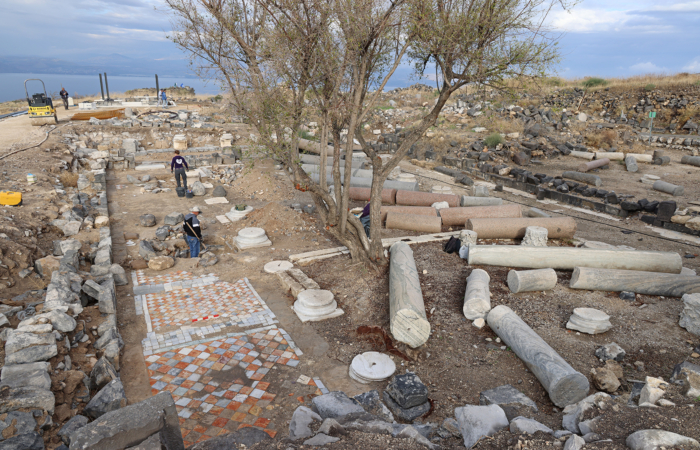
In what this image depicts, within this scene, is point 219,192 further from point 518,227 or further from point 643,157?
point 643,157

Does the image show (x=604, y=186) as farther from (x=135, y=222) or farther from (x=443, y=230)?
(x=135, y=222)

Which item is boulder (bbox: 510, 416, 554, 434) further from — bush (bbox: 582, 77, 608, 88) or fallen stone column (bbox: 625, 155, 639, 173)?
bush (bbox: 582, 77, 608, 88)

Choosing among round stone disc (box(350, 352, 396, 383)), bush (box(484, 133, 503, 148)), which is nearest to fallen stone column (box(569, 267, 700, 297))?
round stone disc (box(350, 352, 396, 383))

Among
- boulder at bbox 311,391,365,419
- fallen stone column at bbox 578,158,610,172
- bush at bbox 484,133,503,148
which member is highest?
bush at bbox 484,133,503,148

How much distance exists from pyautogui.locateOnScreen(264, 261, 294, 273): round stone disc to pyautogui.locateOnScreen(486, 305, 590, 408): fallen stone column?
432 centimetres

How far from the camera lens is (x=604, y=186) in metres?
16.2

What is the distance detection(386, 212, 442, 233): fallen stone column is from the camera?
10.6 meters

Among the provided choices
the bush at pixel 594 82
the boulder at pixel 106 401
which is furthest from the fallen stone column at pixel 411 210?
the bush at pixel 594 82

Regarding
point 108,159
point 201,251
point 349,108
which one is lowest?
point 201,251

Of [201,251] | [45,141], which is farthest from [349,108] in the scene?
[45,141]

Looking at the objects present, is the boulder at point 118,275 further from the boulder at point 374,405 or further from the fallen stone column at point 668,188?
the fallen stone column at point 668,188

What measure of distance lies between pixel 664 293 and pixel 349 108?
21.6 ft

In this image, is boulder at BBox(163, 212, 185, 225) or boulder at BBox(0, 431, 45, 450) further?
boulder at BBox(163, 212, 185, 225)

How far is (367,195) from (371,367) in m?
7.97
